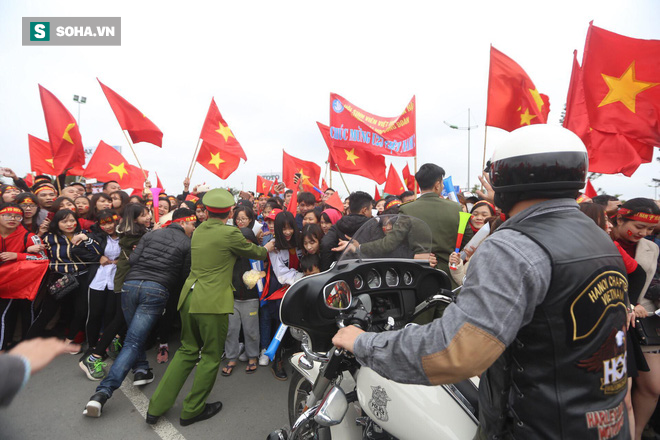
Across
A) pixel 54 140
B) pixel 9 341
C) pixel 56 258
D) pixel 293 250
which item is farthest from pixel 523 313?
pixel 54 140

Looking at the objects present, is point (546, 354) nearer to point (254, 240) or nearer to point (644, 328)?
point (644, 328)

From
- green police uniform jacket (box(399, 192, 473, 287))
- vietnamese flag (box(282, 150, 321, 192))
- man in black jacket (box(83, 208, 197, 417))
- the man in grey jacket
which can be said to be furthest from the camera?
vietnamese flag (box(282, 150, 321, 192))

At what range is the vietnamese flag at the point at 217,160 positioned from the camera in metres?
7.77

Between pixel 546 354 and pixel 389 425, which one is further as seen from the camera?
pixel 389 425

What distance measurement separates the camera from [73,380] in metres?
3.71

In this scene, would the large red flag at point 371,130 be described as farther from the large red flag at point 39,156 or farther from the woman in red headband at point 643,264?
the large red flag at point 39,156

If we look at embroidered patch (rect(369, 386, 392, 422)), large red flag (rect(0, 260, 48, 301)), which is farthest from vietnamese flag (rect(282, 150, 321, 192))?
embroidered patch (rect(369, 386, 392, 422))

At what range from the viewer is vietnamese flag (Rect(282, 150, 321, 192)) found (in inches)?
355

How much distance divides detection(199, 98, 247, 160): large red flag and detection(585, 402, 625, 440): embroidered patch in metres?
7.52

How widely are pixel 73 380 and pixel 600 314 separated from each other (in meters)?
4.79

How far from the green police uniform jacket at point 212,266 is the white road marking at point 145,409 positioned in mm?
1027

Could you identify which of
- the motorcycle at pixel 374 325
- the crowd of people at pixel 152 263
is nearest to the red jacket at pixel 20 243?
the crowd of people at pixel 152 263

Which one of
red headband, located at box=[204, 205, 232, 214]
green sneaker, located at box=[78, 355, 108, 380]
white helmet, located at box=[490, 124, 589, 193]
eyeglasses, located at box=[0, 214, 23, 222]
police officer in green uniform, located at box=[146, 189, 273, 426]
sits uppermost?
white helmet, located at box=[490, 124, 589, 193]

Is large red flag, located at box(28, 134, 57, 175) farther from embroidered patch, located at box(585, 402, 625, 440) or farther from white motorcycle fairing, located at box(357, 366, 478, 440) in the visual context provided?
embroidered patch, located at box(585, 402, 625, 440)
